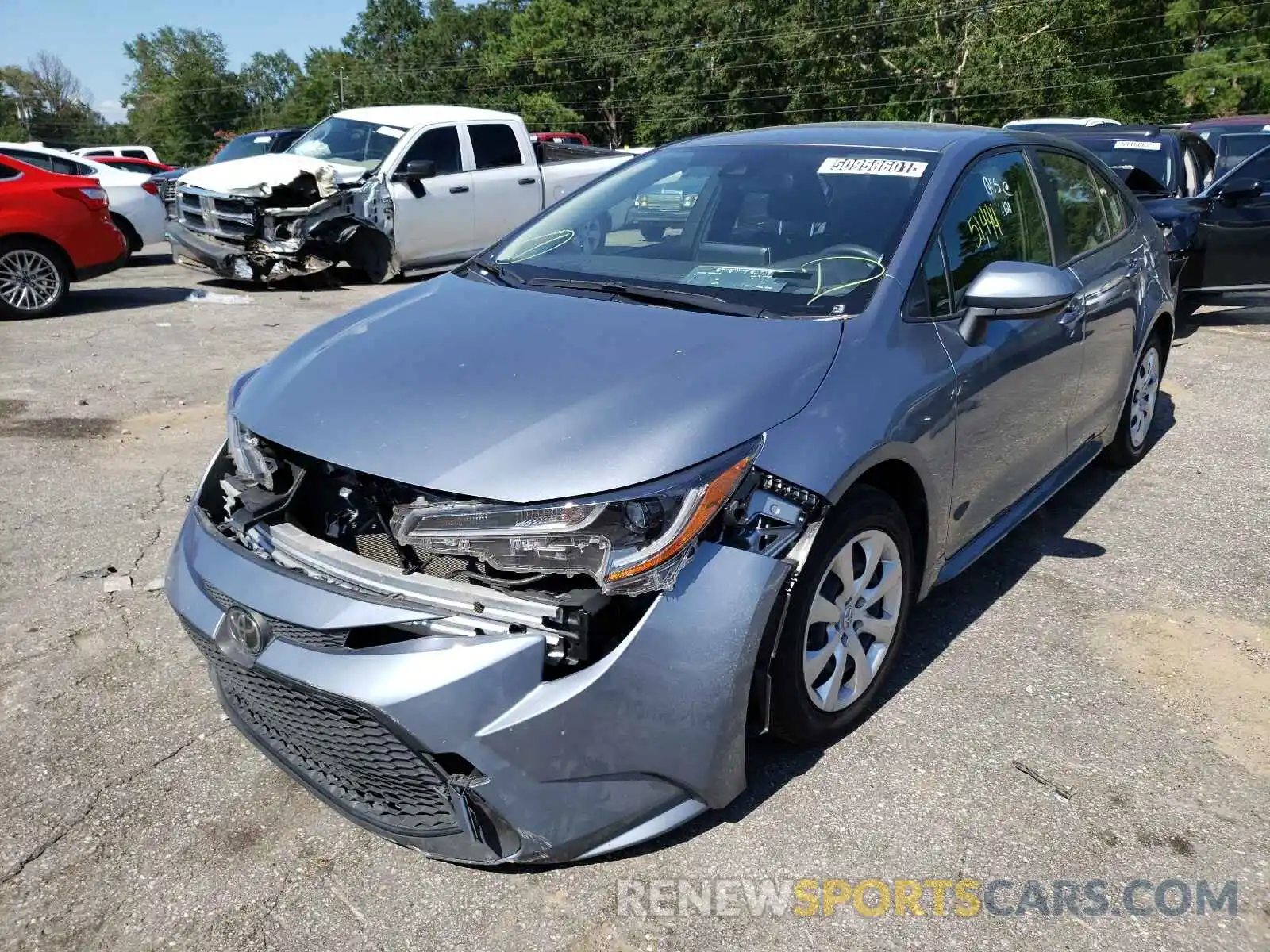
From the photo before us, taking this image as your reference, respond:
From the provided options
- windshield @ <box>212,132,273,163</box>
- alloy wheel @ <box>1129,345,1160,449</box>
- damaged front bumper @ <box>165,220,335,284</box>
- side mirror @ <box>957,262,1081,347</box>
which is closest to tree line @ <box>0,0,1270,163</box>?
windshield @ <box>212,132,273,163</box>

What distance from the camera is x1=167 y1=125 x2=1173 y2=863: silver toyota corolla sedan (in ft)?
7.50

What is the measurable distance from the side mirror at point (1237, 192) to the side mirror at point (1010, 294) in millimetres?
6142

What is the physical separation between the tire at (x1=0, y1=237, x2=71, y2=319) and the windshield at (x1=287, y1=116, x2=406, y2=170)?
3.14m

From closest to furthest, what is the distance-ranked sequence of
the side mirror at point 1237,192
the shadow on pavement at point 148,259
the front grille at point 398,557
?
1. the front grille at point 398,557
2. the side mirror at point 1237,192
3. the shadow on pavement at point 148,259

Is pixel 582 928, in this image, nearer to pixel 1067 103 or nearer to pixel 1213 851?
pixel 1213 851

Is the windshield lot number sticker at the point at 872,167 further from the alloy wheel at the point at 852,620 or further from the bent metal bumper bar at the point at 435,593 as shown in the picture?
the bent metal bumper bar at the point at 435,593

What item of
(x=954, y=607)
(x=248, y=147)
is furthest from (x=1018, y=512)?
(x=248, y=147)

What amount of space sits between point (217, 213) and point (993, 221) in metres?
9.43

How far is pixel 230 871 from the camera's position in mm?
2527

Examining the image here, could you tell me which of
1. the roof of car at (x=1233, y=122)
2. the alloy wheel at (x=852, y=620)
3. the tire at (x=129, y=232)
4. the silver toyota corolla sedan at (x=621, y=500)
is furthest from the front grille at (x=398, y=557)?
the tire at (x=129, y=232)

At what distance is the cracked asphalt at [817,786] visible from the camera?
2373 mm

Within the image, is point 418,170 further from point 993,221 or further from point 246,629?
point 246,629

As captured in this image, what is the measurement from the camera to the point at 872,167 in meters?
3.54

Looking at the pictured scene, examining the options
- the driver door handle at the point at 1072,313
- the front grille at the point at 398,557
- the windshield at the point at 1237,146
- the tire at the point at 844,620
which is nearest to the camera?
the front grille at the point at 398,557
